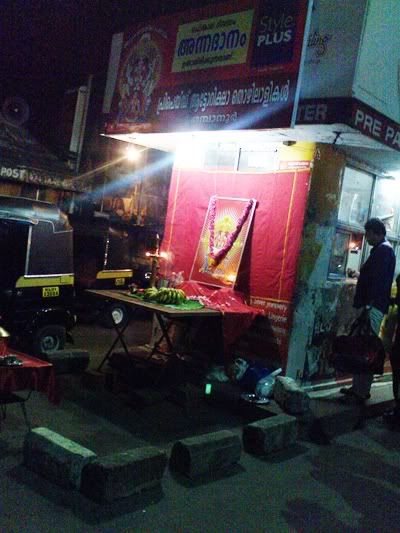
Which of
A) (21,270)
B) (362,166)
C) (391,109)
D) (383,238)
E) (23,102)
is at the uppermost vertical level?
(23,102)

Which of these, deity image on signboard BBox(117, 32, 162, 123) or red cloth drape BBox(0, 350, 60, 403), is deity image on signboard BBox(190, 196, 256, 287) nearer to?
deity image on signboard BBox(117, 32, 162, 123)

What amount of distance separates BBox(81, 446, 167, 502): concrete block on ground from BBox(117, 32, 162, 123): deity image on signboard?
487 cm

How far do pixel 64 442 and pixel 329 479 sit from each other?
265cm

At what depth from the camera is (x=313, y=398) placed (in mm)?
7230

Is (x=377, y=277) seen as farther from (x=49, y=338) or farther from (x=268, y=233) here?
(x=49, y=338)

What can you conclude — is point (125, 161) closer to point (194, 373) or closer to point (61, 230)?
point (61, 230)

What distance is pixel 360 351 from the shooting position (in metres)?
6.67

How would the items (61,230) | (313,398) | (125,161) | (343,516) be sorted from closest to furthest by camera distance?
1. (343,516)
2. (313,398)
3. (61,230)
4. (125,161)

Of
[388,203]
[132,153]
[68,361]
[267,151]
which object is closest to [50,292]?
[68,361]

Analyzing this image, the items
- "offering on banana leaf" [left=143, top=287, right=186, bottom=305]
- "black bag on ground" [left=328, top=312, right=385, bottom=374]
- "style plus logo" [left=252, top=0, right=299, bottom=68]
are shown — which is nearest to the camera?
"style plus logo" [left=252, top=0, right=299, bottom=68]

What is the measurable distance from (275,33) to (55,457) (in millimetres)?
5055

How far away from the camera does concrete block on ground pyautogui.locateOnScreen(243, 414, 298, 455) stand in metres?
5.45

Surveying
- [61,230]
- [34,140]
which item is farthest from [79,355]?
[34,140]

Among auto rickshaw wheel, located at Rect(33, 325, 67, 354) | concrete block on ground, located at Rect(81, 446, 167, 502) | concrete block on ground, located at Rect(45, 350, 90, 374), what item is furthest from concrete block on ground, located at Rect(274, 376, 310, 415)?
auto rickshaw wheel, located at Rect(33, 325, 67, 354)
